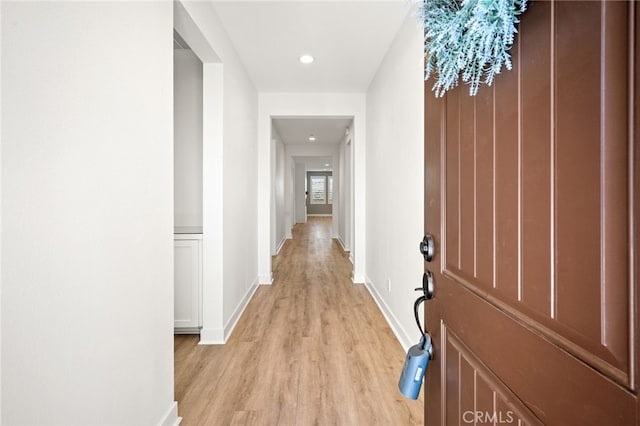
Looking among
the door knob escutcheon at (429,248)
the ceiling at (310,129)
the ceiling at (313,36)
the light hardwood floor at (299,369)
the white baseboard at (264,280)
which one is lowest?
the light hardwood floor at (299,369)

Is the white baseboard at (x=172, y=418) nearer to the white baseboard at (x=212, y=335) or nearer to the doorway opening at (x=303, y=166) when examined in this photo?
the white baseboard at (x=212, y=335)

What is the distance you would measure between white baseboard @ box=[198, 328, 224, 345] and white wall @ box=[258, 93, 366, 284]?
1.72m

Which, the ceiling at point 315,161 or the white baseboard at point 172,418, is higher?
the ceiling at point 315,161

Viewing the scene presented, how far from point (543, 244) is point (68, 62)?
4.25ft

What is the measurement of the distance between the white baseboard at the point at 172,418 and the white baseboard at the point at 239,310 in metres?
0.94

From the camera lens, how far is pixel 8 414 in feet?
2.50

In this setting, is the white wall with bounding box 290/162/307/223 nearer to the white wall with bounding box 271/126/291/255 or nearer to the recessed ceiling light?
the white wall with bounding box 271/126/291/255

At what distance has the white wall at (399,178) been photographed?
2162 millimetres

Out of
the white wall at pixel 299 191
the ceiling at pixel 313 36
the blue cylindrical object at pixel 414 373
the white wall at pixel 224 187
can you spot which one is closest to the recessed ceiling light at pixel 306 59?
the ceiling at pixel 313 36

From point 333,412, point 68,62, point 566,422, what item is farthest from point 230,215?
point 566,422

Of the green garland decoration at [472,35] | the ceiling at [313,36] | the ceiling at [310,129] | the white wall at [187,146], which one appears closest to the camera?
the green garland decoration at [472,35]

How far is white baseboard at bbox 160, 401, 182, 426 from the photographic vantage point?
1.52 m

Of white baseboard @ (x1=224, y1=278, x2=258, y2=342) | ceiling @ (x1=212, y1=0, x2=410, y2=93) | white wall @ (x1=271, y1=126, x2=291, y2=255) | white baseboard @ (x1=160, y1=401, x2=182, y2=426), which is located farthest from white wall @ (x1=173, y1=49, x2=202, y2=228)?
white wall @ (x1=271, y1=126, x2=291, y2=255)

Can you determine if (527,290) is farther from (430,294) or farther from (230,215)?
(230,215)
